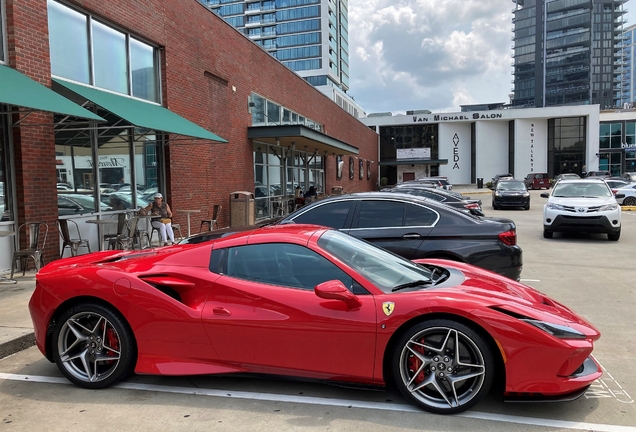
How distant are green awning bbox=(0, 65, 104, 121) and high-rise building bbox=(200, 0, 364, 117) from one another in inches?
3194

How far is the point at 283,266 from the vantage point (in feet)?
12.5

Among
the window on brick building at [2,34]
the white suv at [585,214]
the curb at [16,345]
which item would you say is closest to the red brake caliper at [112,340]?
the curb at [16,345]

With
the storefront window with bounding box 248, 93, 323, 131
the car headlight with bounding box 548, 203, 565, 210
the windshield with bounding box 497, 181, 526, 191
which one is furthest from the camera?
the windshield with bounding box 497, 181, 526, 191

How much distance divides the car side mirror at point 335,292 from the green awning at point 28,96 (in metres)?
5.25

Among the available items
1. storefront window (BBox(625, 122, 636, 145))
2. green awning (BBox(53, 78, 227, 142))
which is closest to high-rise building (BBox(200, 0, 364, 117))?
storefront window (BBox(625, 122, 636, 145))

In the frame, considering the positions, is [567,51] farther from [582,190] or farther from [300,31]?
[582,190]

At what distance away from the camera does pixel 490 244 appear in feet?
20.1

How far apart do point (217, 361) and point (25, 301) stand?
4.22 m

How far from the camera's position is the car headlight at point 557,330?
10.8ft

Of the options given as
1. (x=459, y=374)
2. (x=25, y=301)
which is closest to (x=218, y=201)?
(x=25, y=301)

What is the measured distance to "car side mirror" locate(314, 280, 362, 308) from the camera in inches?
132

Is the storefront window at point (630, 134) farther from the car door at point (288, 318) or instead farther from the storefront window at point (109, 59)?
the car door at point (288, 318)

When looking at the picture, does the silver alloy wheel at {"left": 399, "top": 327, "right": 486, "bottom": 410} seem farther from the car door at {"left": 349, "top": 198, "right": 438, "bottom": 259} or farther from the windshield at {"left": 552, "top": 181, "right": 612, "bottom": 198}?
the windshield at {"left": 552, "top": 181, "right": 612, "bottom": 198}

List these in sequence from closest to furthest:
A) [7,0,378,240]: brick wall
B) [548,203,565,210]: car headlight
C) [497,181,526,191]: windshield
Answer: [7,0,378,240]: brick wall < [548,203,565,210]: car headlight < [497,181,526,191]: windshield
